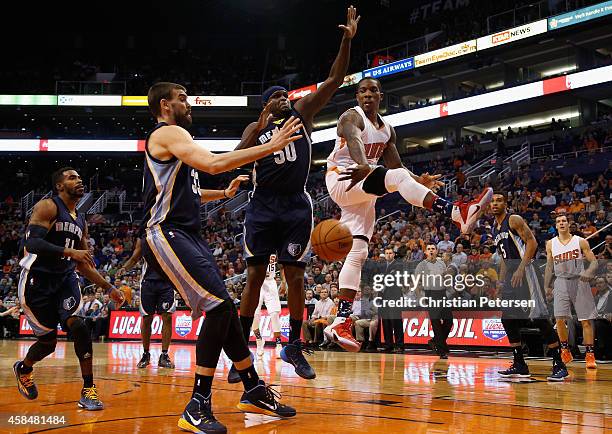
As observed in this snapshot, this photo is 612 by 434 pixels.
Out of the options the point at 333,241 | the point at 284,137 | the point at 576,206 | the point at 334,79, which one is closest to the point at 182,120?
the point at 284,137

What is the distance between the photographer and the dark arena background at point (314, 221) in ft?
12.8

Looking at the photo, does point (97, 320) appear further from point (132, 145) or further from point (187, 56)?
point (187, 56)

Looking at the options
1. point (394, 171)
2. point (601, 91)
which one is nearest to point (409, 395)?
point (394, 171)

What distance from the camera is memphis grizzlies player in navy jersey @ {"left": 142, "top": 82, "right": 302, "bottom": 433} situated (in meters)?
3.38

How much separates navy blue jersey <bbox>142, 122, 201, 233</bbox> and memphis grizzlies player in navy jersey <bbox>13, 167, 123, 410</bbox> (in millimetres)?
1240

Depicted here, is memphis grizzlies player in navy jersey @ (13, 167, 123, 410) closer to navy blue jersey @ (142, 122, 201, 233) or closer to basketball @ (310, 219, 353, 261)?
navy blue jersey @ (142, 122, 201, 233)

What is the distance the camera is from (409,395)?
190 inches

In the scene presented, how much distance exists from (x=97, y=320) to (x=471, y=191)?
38.5 ft

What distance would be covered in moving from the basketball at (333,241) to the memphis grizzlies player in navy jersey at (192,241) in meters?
1.41

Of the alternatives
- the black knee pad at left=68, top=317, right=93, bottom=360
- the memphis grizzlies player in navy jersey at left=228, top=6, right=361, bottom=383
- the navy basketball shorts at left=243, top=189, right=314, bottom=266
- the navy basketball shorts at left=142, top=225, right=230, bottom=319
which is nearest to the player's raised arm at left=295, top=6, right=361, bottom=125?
the memphis grizzlies player in navy jersey at left=228, top=6, right=361, bottom=383

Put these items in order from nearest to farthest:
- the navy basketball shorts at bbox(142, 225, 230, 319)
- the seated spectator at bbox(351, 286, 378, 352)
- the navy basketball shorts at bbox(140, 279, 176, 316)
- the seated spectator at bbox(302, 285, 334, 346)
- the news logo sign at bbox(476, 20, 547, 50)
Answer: the navy basketball shorts at bbox(142, 225, 230, 319), the navy basketball shorts at bbox(140, 279, 176, 316), the seated spectator at bbox(351, 286, 378, 352), the seated spectator at bbox(302, 285, 334, 346), the news logo sign at bbox(476, 20, 547, 50)

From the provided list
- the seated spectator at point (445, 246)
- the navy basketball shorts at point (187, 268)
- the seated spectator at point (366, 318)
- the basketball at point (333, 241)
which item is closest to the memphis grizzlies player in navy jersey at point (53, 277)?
the navy basketball shorts at point (187, 268)

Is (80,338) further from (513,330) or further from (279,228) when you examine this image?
(513,330)

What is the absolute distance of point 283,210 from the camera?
16.5ft
